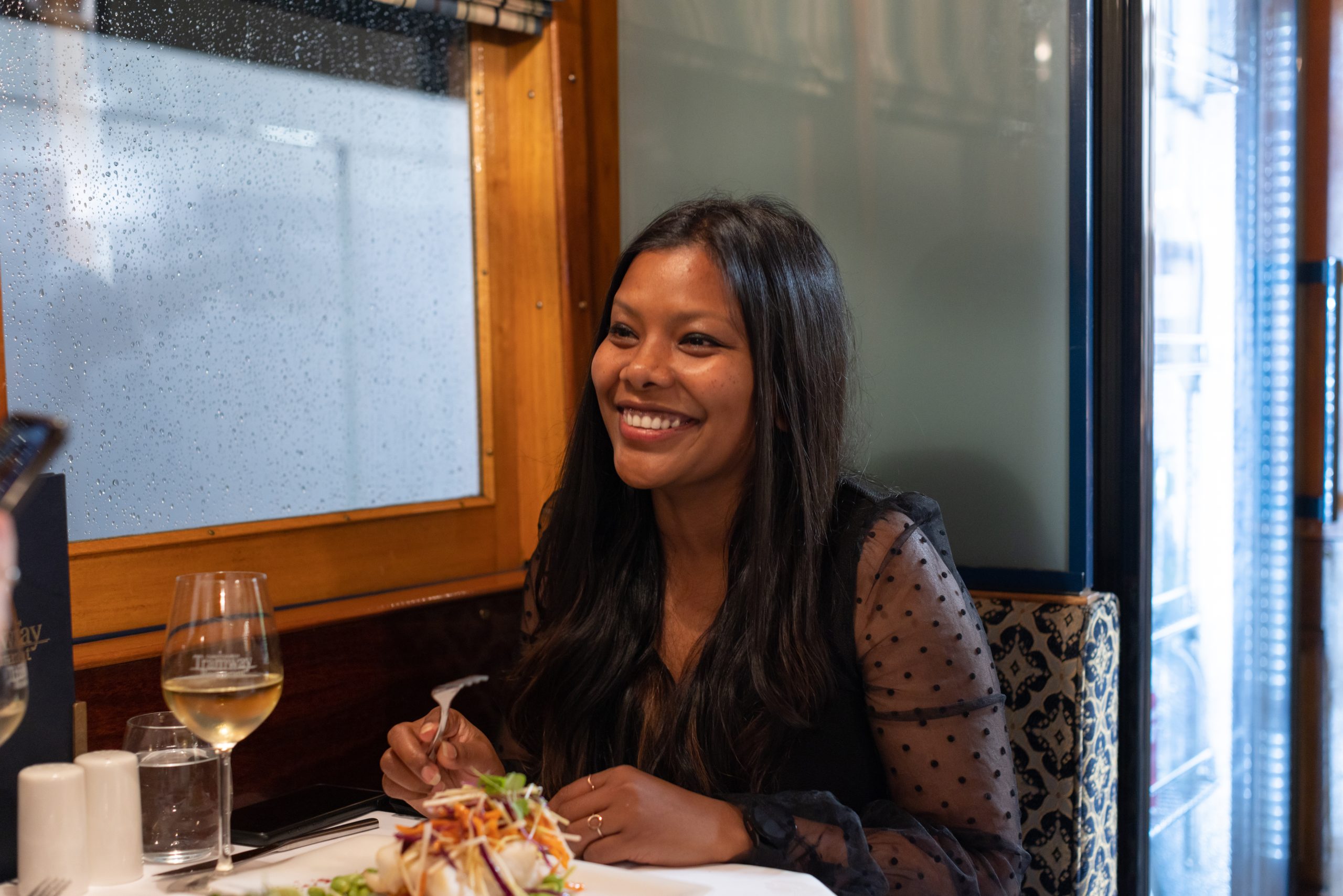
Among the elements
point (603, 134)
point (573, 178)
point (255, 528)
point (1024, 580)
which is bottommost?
point (1024, 580)

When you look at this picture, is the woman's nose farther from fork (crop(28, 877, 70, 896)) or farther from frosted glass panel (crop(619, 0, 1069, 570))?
Result: fork (crop(28, 877, 70, 896))

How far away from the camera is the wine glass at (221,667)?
3.71ft

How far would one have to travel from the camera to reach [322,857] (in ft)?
3.75

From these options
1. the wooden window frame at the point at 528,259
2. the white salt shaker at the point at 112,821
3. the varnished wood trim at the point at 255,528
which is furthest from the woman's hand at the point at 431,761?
the wooden window frame at the point at 528,259

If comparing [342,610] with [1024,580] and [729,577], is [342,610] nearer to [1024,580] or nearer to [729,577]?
[729,577]

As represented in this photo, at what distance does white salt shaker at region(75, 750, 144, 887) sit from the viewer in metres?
1.11

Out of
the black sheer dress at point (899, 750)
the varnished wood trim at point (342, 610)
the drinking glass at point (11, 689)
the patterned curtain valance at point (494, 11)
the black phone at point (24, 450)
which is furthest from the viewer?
the patterned curtain valance at point (494, 11)

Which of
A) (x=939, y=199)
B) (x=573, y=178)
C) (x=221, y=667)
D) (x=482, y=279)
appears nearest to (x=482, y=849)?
(x=221, y=667)

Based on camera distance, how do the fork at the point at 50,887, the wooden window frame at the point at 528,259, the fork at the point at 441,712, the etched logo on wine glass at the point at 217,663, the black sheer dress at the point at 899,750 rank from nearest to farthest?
the fork at the point at 50,887 → the etched logo on wine glass at the point at 217,663 → the black sheer dress at the point at 899,750 → the fork at the point at 441,712 → the wooden window frame at the point at 528,259

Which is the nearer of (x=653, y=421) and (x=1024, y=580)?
(x=653, y=421)

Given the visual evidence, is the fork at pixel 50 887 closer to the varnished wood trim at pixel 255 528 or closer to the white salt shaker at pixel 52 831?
the white salt shaker at pixel 52 831

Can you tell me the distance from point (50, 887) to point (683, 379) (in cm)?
91

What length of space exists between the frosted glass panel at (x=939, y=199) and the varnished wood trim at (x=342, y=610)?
767mm

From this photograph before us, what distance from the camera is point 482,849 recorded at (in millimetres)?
927
